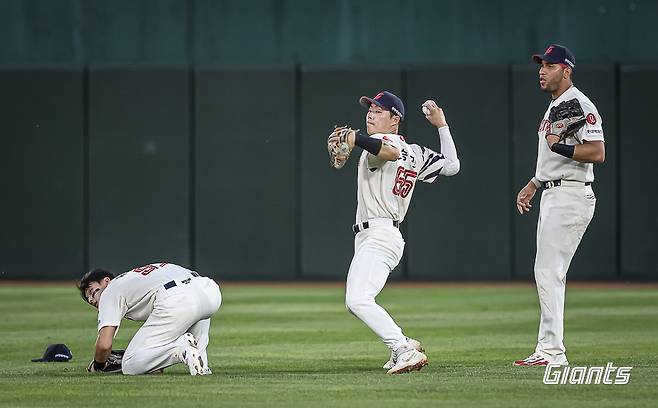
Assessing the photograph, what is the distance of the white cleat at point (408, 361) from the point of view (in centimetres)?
866

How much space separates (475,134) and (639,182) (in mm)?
2740

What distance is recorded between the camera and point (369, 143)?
8727 mm

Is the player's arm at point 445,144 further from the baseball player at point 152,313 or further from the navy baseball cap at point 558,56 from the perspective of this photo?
the baseball player at point 152,313

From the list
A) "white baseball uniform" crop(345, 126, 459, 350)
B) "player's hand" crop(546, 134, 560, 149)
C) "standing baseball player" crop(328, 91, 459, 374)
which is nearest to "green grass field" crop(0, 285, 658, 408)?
"standing baseball player" crop(328, 91, 459, 374)

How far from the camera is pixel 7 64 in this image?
70.6 feet

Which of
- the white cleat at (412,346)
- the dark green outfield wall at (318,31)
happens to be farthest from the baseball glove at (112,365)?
the dark green outfield wall at (318,31)

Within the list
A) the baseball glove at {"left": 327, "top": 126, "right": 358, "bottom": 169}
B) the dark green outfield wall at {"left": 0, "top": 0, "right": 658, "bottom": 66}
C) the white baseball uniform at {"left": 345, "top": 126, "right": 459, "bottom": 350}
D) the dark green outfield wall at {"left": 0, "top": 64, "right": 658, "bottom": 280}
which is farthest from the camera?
the dark green outfield wall at {"left": 0, "top": 0, "right": 658, "bottom": 66}

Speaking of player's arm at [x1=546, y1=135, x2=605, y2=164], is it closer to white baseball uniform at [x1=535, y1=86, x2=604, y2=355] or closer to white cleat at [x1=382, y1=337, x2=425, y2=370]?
white baseball uniform at [x1=535, y1=86, x2=604, y2=355]

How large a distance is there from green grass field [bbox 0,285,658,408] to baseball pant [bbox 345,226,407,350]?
1.08 ft

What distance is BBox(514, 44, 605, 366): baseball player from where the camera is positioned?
9156mm

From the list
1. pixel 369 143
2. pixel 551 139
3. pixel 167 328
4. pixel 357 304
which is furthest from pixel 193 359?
pixel 551 139

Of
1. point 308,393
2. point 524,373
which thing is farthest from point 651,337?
point 308,393

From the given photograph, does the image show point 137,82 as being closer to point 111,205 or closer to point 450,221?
point 111,205

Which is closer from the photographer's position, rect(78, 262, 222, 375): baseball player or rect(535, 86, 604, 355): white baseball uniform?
rect(78, 262, 222, 375): baseball player
